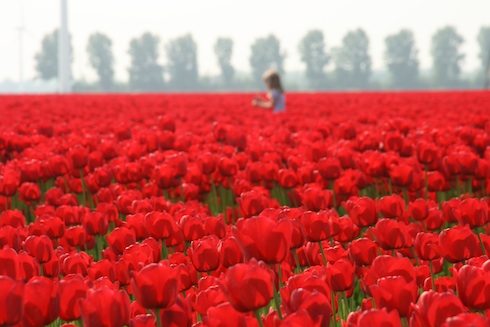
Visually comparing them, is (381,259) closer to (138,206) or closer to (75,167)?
(138,206)

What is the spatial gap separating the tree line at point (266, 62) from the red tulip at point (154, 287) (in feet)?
A: 359

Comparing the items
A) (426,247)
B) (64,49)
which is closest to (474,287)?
(426,247)

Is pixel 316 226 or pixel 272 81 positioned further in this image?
pixel 272 81

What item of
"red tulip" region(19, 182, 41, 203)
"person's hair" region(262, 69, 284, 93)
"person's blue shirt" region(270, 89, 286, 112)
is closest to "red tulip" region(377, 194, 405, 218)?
"red tulip" region(19, 182, 41, 203)

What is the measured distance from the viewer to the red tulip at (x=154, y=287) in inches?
60.7

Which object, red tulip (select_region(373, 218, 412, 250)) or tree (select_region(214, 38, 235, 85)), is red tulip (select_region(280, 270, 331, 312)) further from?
tree (select_region(214, 38, 235, 85))

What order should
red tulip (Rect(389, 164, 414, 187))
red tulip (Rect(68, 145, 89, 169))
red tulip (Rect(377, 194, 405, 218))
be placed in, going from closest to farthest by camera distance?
red tulip (Rect(377, 194, 405, 218))
red tulip (Rect(389, 164, 414, 187))
red tulip (Rect(68, 145, 89, 169))

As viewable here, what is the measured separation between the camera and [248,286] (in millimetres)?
1442

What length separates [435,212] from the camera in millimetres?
2996

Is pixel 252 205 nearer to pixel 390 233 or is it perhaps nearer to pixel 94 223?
pixel 94 223

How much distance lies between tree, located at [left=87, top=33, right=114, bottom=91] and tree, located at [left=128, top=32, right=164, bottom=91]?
3.56 meters

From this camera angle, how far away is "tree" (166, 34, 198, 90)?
11478 cm

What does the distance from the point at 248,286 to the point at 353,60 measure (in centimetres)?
12200

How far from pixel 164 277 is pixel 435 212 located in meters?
1.76
